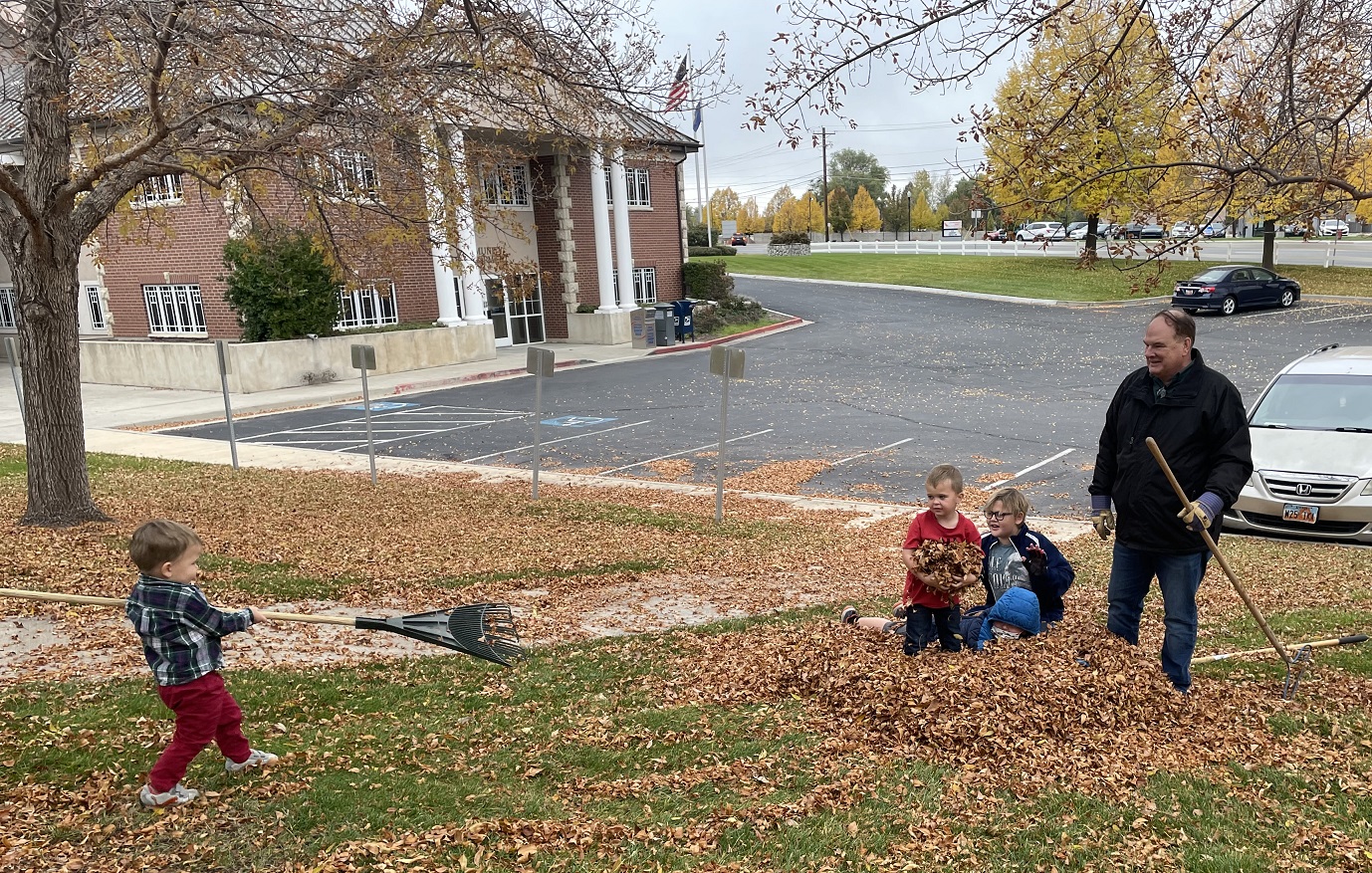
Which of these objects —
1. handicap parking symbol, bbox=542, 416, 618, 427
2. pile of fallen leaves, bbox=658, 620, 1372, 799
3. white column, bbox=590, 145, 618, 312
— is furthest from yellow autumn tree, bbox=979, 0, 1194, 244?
white column, bbox=590, 145, 618, 312

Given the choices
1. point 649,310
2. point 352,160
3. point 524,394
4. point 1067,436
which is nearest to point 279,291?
point 524,394

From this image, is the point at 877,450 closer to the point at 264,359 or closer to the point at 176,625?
the point at 176,625

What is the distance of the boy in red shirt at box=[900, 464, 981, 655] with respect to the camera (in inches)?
194

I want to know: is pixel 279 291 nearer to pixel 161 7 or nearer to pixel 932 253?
pixel 161 7

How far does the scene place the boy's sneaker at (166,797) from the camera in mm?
3959

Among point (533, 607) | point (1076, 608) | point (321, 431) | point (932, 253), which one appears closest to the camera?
point (1076, 608)

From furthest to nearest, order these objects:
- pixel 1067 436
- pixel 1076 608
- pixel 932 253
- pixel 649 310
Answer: pixel 932 253 → pixel 649 310 → pixel 1067 436 → pixel 1076 608

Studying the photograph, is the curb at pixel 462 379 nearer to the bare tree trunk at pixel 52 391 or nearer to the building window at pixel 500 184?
the building window at pixel 500 184

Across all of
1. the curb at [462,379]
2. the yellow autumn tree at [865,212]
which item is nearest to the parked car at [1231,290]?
the curb at [462,379]

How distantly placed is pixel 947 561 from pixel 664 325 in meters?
26.1

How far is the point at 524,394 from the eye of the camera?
22516 millimetres

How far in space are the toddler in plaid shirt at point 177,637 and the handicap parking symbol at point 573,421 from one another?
14.4m

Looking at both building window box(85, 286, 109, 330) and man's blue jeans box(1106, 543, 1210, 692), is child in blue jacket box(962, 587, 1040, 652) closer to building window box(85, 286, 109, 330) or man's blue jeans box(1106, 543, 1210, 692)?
man's blue jeans box(1106, 543, 1210, 692)

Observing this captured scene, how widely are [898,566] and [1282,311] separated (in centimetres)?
3066
